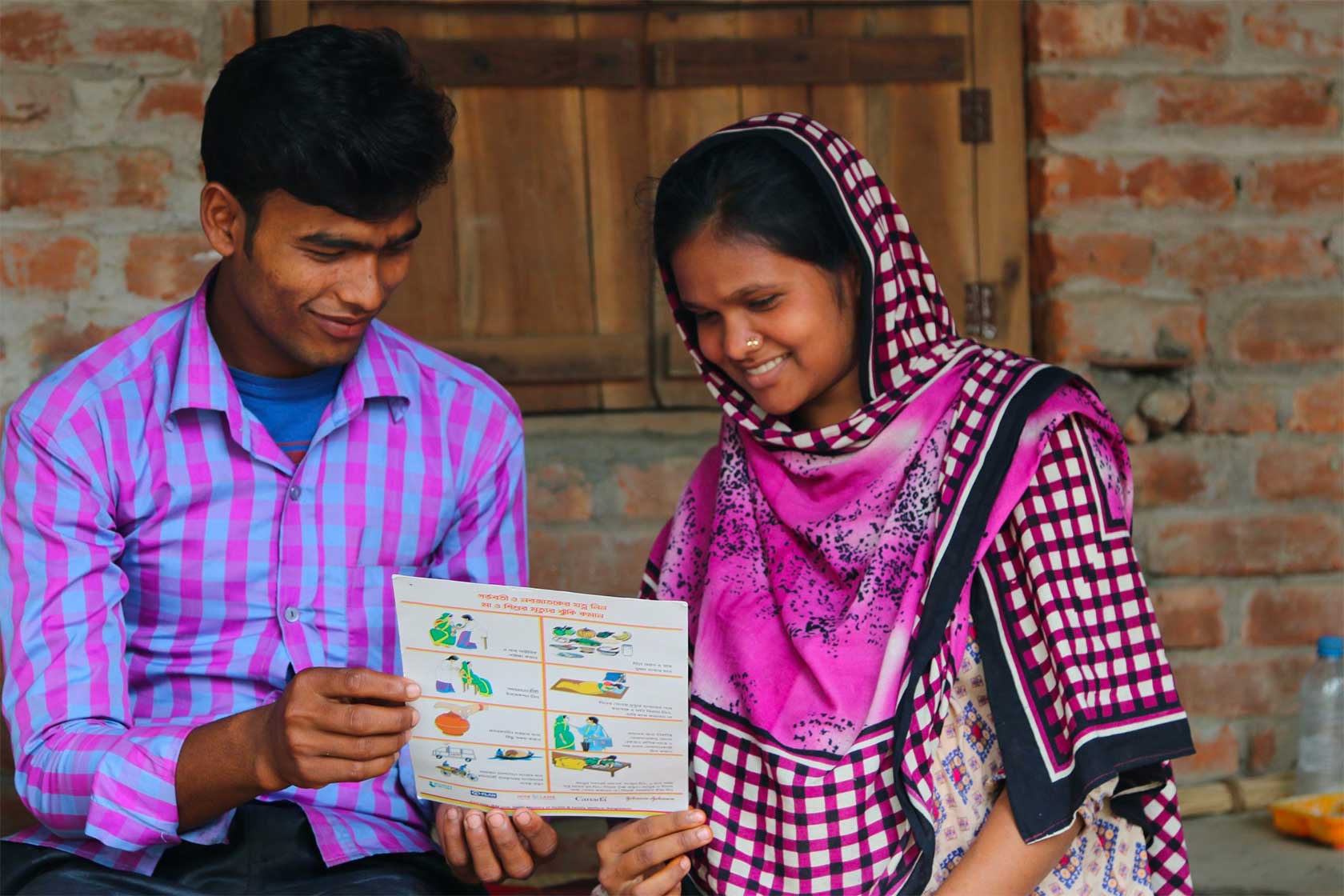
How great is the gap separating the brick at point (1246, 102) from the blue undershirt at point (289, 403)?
1.71 metres

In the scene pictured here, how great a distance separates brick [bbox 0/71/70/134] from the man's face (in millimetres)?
866

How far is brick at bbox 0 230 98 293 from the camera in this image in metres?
2.37

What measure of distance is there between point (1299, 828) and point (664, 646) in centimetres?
161

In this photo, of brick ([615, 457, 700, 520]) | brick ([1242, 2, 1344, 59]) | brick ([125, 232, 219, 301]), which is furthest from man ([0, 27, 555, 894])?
brick ([1242, 2, 1344, 59])

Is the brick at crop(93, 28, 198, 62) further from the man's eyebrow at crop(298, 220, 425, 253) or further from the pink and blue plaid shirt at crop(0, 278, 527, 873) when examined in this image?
the man's eyebrow at crop(298, 220, 425, 253)

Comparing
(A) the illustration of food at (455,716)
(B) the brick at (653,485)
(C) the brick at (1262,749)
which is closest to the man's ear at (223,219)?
(A) the illustration of food at (455,716)

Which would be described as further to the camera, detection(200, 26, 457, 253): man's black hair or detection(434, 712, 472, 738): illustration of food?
detection(200, 26, 457, 253): man's black hair

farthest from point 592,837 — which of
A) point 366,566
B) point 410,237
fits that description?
point 410,237

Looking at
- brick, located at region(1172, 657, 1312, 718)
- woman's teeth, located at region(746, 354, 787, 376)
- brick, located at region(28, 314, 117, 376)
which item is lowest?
brick, located at region(1172, 657, 1312, 718)

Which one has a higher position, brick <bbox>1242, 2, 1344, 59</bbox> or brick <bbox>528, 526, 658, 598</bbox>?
brick <bbox>1242, 2, 1344, 59</bbox>

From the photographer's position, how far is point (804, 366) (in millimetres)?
1699

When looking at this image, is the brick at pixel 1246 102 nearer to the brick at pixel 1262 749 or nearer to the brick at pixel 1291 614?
Result: the brick at pixel 1291 614

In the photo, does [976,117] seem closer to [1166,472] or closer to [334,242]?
[1166,472]

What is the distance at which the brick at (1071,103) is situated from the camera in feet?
8.48
